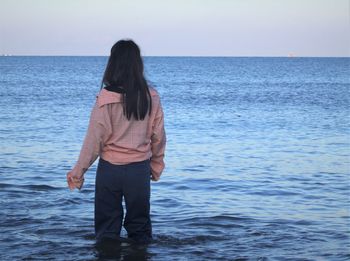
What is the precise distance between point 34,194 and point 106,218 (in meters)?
4.04

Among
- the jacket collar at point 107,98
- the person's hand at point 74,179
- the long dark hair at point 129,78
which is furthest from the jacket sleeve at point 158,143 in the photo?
the person's hand at point 74,179

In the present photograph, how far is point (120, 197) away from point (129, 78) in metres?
1.07

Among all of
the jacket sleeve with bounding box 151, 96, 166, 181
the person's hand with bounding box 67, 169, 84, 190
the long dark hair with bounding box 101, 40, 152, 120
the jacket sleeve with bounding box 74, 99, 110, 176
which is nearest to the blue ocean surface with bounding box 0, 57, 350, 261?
the long dark hair with bounding box 101, 40, 152, 120

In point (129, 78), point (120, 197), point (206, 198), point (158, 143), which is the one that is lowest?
point (206, 198)

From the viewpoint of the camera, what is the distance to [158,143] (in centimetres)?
616

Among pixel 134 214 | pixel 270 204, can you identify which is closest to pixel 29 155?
pixel 270 204

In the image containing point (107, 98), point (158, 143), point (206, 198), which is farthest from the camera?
point (206, 198)

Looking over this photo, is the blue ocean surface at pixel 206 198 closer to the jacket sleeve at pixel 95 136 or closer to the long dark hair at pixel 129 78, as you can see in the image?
the long dark hair at pixel 129 78

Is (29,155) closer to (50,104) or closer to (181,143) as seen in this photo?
(181,143)

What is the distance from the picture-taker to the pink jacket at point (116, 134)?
5.86m

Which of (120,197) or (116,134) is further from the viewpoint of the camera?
(120,197)

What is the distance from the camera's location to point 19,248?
273 inches

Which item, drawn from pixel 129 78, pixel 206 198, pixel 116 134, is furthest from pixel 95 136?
pixel 206 198

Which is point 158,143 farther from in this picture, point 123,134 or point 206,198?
point 206,198
